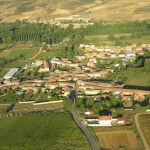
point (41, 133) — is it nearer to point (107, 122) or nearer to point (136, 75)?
point (107, 122)

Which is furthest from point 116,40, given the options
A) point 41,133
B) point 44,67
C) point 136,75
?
point 41,133

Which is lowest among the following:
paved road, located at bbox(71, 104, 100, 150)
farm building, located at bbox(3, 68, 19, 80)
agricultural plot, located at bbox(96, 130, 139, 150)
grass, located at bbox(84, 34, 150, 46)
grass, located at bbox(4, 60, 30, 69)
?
agricultural plot, located at bbox(96, 130, 139, 150)

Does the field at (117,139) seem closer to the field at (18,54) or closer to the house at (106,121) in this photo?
the house at (106,121)

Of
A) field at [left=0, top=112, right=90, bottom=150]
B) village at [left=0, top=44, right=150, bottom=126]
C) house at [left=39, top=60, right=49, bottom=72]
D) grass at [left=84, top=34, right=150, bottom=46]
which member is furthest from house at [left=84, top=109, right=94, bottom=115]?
grass at [left=84, top=34, right=150, bottom=46]

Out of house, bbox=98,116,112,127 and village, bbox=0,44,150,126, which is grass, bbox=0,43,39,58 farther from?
house, bbox=98,116,112,127

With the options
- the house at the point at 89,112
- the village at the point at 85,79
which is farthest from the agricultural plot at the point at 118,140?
the house at the point at 89,112

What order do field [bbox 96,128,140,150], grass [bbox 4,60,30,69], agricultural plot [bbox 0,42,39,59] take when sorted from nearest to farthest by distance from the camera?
Result: field [bbox 96,128,140,150] < grass [bbox 4,60,30,69] < agricultural plot [bbox 0,42,39,59]
